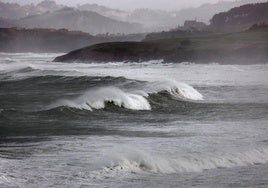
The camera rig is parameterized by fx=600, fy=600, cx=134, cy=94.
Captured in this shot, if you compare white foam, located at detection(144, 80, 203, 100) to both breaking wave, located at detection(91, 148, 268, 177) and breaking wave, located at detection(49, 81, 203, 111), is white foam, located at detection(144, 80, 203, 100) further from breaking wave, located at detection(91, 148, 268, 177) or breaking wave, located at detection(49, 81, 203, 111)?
breaking wave, located at detection(91, 148, 268, 177)

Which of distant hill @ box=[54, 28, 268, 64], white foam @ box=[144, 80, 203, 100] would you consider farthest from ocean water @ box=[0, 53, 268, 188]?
distant hill @ box=[54, 28, 268, 64]

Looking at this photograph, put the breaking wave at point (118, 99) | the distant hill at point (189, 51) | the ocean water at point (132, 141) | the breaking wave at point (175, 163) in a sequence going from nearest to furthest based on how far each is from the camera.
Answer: the ocean water at point (132, 141) < the breaking wave at point (175, 163) < the breaking wave at point (118, 99) < the distant hill at point (189, 51)

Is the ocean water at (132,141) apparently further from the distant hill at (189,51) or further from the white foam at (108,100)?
the distant hill at (189,51)

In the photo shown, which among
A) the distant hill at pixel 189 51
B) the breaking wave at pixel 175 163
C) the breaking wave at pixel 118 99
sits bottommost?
the breaking wave at pixel 175 163

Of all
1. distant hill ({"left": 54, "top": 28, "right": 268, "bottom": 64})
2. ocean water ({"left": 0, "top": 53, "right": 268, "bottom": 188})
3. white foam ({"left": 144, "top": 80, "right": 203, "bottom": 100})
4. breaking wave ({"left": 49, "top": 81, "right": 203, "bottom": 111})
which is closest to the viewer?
ocean water ({"left": 0, "top": 53, "right": 268, "bottom": 188})

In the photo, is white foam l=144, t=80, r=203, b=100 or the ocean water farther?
white foam l=144, t=80, r=203, b=100

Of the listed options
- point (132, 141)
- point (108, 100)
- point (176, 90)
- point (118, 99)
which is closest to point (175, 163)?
point (132, 141)

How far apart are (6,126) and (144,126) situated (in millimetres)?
4461

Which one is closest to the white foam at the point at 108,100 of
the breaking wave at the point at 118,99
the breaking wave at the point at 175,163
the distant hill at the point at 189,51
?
the breaking wave at the point at 118,99

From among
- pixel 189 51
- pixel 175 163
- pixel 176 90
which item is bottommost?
pixel 175 163

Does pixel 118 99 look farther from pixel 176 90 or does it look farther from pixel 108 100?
pixel 176 90

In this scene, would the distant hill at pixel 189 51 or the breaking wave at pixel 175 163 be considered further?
the distant hill at pixel 189 51

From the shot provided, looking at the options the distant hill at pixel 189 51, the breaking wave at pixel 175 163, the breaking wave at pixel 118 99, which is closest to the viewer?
the breaking wave at pixel 175 163

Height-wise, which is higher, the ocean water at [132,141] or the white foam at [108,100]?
the white foam at [108,100]
